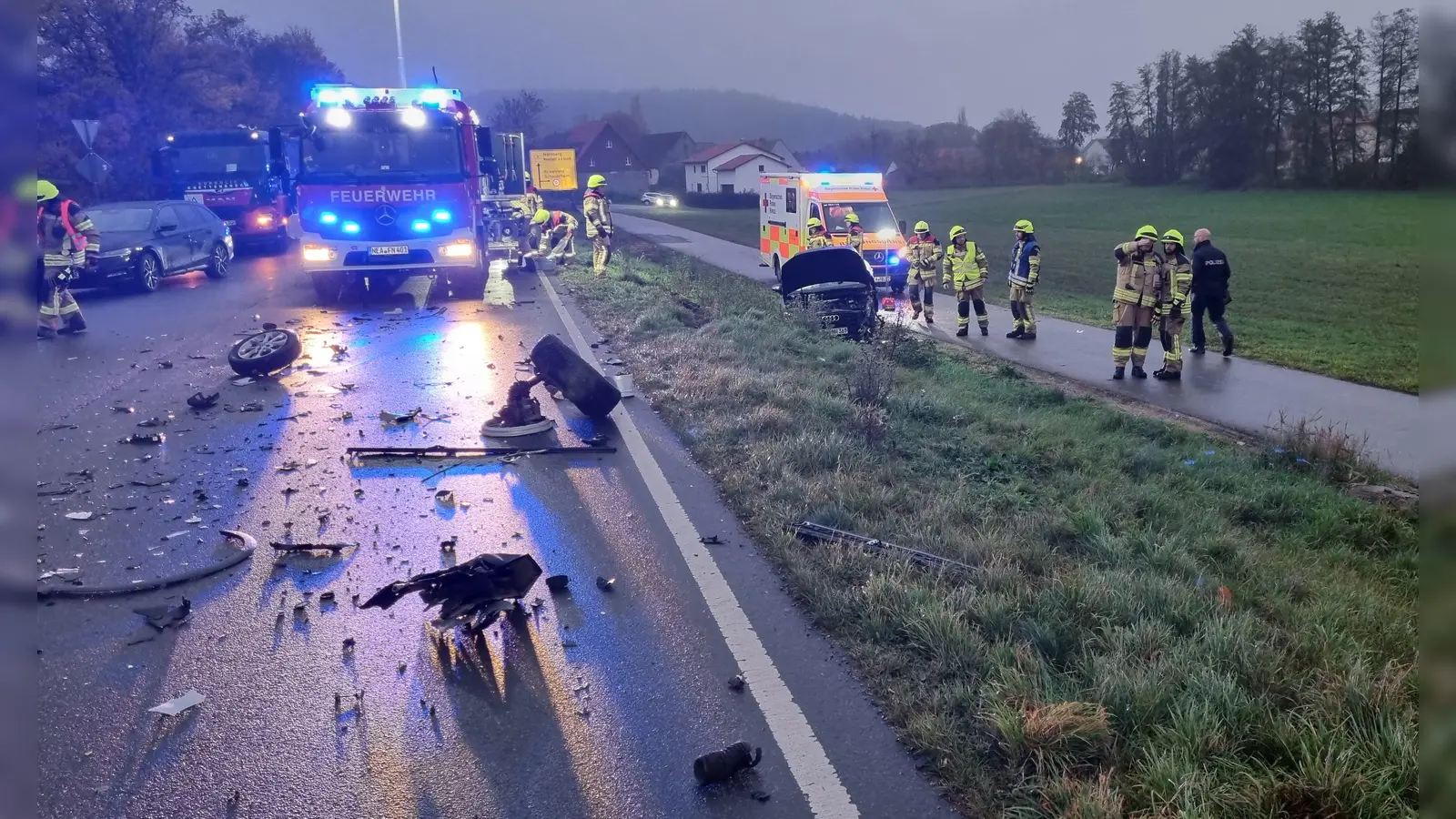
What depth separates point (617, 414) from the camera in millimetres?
9336

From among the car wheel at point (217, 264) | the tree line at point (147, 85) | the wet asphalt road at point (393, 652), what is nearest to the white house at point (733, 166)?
the tree line at point (147, 85)

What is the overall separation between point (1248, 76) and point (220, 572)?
2110 inches

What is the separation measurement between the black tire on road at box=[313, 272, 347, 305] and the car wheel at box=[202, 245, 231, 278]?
540 cm

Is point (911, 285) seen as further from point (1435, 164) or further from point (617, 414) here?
point (1435, 164)

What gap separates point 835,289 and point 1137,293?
4.46 meters

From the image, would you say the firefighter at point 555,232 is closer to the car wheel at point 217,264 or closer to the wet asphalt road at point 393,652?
the car wheel at point 217,264

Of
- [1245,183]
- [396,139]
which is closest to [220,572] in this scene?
[396,139]

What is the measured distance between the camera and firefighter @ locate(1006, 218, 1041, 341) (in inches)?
575

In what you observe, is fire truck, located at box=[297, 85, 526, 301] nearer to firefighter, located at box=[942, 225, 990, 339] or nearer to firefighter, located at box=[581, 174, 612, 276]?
firefighter, located at box=[581, 174, 612, 276]

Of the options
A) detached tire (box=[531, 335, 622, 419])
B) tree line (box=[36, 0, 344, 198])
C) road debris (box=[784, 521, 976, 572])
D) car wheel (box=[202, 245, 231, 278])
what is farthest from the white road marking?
tree line (box=[36, 0, 344, 198])

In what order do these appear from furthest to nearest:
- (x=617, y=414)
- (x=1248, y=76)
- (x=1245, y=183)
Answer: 1. (x=1245, y=183)
2. (x=1248, y=76)
3. (x=617, y=414)

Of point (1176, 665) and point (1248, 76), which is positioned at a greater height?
point (1248, 76)

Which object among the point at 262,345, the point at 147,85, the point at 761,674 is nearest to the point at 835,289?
the point at 262,345

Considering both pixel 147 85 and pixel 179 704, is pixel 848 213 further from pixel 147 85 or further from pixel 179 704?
pixel 147 85
